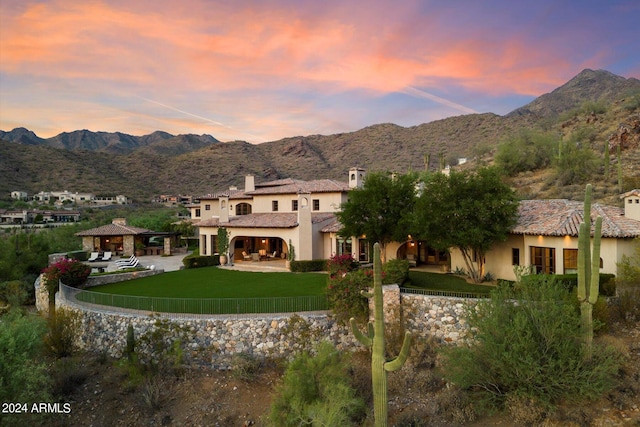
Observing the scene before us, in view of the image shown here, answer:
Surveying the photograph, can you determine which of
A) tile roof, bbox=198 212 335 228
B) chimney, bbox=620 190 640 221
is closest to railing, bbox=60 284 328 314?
tile roof, bbox=198 212 335 228

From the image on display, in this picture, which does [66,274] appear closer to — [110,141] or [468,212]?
[468,212]

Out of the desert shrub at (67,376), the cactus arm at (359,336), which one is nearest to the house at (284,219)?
the desert shrub at (67,376)

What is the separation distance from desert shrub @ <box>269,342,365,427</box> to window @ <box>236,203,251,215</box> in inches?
1001

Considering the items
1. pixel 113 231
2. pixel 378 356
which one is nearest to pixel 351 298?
pixel 378 356

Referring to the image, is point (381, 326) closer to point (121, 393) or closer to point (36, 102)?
point (121, 393)

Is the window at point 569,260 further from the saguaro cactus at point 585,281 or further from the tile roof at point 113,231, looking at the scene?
the tile roof at point 113,231

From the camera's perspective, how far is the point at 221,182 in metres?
85.2

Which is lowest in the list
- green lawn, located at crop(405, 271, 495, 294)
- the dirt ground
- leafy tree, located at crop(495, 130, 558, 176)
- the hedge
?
the dirt ground

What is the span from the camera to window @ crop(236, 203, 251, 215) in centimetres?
3709

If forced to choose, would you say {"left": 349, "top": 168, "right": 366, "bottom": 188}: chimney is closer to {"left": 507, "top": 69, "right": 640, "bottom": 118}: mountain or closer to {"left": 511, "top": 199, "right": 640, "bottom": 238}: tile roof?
{"left": 511, "top": 199, "right": 640, "bottom": 238}: tile roof

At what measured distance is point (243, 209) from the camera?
122ft

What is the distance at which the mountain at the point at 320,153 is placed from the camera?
6758cm

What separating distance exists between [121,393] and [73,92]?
43.8 m

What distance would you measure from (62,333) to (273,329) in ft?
36.9
